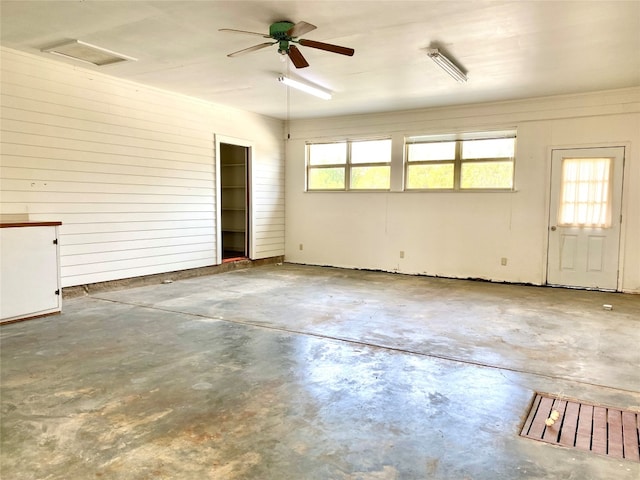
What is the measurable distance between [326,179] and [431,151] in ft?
7.11

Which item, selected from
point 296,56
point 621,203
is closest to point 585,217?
point 621,203

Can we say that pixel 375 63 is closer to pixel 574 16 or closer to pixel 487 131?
pixel 574 16

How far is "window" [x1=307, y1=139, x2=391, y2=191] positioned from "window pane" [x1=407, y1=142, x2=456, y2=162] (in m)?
0.43

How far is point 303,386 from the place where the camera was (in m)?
2.89

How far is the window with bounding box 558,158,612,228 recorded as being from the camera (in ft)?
20.4

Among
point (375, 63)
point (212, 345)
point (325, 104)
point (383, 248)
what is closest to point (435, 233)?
point (383, 248)

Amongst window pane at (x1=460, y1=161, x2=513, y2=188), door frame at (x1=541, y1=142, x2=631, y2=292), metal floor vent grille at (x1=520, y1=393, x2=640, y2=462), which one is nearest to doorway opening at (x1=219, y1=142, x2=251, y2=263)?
window pane at (x1=460, y1=161, x2=513, y2=188)

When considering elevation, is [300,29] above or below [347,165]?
above

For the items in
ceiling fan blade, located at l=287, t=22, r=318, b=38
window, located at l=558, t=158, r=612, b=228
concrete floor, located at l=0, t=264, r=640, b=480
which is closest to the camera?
concrete floor, located at l=0, t=264, r=640, b=480

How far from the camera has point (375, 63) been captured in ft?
16.6

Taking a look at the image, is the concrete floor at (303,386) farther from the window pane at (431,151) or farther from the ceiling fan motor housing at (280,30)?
the window pane at (431,151)

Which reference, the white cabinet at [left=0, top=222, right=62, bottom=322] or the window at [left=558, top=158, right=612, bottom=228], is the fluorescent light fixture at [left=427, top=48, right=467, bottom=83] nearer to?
the window at [left=558, top=158, right=612, bottom=228]

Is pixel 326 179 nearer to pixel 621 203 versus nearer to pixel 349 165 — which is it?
pixel 349 165

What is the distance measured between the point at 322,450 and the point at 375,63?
4.34m
